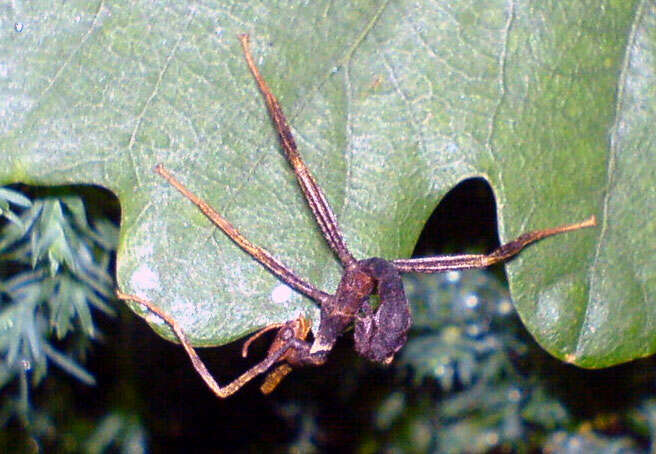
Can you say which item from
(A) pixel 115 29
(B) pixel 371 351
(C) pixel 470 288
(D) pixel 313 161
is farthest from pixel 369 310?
(C) pixel 470 288

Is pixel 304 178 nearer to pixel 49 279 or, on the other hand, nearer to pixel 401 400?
pixel 49 279

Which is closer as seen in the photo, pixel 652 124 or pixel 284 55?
pixel 284 55

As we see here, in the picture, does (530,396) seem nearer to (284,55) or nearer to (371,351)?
(371,351)

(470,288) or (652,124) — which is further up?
(652,124)

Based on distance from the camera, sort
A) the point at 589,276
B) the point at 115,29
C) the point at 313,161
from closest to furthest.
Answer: the point at 115,29 → the point at 313,161 → the point at 589,276

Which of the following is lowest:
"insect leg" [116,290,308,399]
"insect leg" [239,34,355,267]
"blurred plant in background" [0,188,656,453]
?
"blurred plant in background" [0,188,656,453]

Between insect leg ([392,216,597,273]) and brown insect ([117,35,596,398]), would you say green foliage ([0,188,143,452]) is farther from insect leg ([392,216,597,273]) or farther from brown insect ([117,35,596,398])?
insect leg ([392,216,597,273])

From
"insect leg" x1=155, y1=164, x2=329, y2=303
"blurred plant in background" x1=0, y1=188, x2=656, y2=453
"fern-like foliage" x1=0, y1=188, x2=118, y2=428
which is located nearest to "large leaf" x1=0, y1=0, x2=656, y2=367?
"insect leg" x1=155, y1=164, x2=329, y2=303
